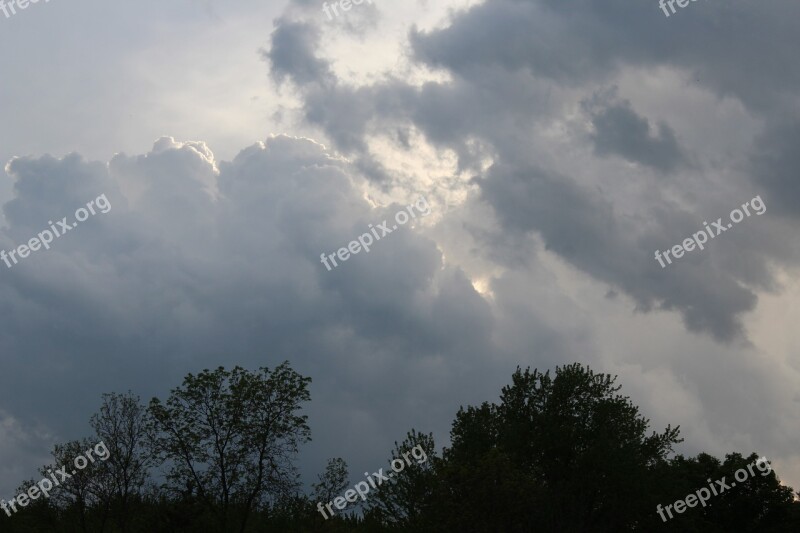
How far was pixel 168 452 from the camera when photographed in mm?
61094

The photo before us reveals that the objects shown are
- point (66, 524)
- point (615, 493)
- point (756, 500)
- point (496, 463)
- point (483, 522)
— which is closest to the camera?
point (483, 522)

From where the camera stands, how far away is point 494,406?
2628 inches

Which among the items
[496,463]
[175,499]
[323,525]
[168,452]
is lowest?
[496,463]

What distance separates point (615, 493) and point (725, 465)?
3023 cm

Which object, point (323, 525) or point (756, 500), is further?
point (756, 500)

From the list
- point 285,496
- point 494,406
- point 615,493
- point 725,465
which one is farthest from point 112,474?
point 725,465

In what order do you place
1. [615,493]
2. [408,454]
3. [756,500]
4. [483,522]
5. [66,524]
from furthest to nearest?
[756,500]
[66,524]
[408,454]
[615,493]
[483,522]

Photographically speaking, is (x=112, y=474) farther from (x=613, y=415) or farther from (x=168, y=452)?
(x=613, y=415)

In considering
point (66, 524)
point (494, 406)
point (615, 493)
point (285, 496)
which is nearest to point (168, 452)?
point (285, 496)

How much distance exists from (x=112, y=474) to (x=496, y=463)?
3155 cm

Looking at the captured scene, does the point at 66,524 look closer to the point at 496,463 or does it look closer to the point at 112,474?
the point at 112,474

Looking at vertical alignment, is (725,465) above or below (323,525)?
below

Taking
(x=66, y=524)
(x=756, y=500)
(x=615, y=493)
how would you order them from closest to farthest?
(x=615, y=493)
(x=66, y=524)
(x=756, y=500)

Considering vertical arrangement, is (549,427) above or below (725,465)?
above
